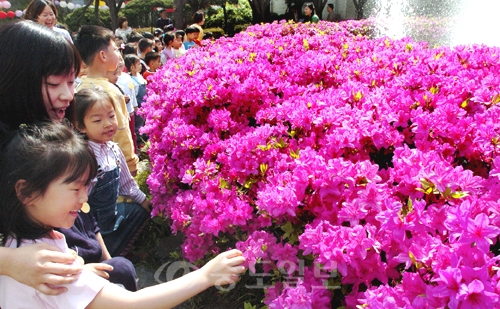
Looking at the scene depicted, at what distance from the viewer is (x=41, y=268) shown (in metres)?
1.38

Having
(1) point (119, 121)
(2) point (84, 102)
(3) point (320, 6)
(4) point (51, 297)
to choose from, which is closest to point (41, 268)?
(4) point (51, 297)

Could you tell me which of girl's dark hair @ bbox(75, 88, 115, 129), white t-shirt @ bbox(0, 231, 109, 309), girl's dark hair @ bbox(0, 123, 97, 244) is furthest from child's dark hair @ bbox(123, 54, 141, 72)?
white t-shirt @ bbox(0, 231, 109, 309)

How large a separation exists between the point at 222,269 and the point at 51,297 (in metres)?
0.57

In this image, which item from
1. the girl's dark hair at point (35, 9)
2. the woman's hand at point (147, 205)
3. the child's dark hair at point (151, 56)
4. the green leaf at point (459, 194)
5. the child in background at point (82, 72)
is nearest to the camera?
the green leaf at point (459, 194)

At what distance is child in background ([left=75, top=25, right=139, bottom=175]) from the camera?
142 inches

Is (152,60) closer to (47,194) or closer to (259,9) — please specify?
(47,194)

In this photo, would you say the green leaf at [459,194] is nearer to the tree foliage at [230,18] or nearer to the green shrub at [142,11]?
the tree foliage at [230,18]

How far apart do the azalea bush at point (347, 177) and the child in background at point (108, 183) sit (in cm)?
22

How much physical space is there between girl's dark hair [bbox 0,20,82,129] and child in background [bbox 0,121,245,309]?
0.14m

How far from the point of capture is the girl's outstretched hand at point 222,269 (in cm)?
161

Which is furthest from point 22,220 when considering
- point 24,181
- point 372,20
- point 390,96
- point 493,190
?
point 372,20

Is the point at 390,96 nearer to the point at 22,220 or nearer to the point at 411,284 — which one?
the point at 411,284

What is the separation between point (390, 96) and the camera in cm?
253

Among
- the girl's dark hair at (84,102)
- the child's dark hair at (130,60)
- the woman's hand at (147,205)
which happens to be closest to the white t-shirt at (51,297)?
the girl's dark hair at (84,102)
